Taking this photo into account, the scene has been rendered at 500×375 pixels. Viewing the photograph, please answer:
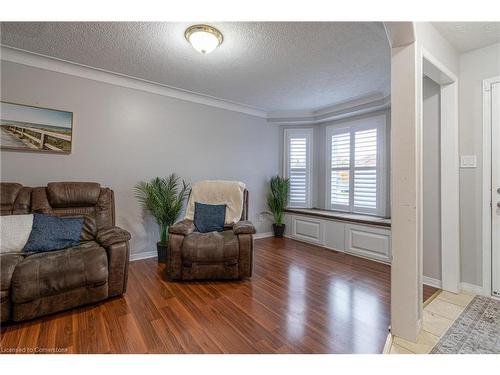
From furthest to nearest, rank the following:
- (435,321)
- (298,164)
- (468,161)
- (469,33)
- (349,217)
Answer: (298,164)
(349,217)
(468,161)
(469,33)
(435,321)

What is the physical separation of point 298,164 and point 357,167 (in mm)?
1107

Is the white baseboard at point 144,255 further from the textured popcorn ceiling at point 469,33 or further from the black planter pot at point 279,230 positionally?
the textured popcorn ceiling at point 469,33

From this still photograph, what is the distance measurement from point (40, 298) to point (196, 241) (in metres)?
1.26

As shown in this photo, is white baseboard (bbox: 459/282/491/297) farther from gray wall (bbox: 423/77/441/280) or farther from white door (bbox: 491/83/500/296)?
gray wall (bbox: 423/77/441/280)

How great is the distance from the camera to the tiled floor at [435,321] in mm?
1457

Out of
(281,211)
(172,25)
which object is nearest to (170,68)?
(172,25)

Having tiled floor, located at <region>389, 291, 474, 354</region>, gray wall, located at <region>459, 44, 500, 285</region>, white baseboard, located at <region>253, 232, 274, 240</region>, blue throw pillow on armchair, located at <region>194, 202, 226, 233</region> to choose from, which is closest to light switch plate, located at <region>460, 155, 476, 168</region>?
gray wall, located at <region>459, 44, 500, 285</region>

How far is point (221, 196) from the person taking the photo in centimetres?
313

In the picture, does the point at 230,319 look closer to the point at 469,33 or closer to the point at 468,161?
the point at 468,161

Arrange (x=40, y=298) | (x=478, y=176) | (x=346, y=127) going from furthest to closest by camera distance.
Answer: (x=346, y=127) → (x=478, y=176) → (x=40, y=298)

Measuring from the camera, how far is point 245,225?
2.62m

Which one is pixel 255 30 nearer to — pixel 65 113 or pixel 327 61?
pixel 327 61

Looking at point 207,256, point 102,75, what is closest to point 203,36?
point 102,75

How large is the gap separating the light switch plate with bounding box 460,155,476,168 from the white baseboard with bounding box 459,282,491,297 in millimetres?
1142
